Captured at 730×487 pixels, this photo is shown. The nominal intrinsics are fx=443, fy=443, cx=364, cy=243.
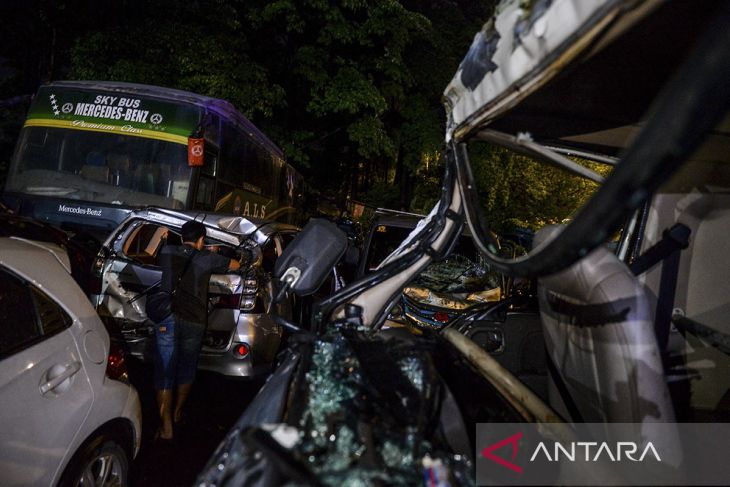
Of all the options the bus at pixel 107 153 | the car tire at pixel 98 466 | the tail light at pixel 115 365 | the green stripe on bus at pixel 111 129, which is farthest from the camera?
the green stripe on bus at pixel 111 129

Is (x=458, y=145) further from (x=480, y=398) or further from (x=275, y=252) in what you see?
(x=275, y=252)

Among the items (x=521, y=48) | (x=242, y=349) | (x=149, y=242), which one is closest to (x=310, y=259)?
(x=521, y=48)

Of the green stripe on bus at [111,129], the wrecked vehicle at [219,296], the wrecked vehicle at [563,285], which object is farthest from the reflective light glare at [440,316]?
the green stripe on bus at [111,129]

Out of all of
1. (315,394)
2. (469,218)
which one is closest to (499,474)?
(315,394)

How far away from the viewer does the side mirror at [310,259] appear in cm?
199

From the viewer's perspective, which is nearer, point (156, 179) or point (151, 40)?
point (156, 179)

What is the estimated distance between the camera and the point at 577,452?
4.50ft

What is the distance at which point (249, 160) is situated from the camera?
10.3 meters

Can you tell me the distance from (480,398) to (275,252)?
14.3ft

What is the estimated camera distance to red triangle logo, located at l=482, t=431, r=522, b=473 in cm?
126

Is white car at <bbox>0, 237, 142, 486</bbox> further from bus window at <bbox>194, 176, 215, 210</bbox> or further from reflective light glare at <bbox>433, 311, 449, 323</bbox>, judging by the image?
bus window at <bbox>194, 176, 215, 210</bbox>

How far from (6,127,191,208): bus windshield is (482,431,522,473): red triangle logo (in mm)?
7240

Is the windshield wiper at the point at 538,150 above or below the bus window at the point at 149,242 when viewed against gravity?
above

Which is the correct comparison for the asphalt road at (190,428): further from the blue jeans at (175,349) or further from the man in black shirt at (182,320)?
the blue jeans at (175,349)
